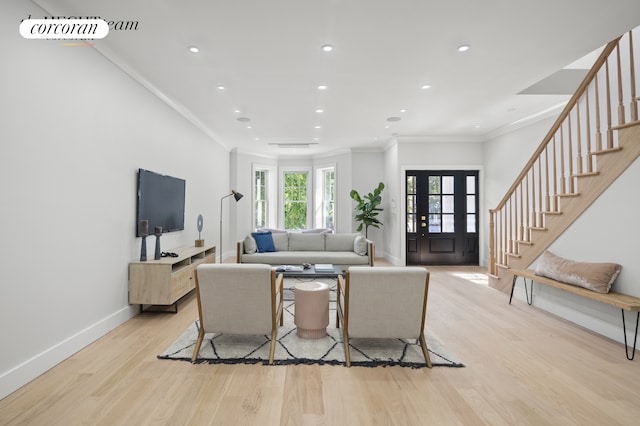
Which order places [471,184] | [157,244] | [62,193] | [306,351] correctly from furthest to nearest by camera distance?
[471,184] → [157,244] → [306,351] → [62,193]

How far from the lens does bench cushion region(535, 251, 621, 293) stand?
9.66ft

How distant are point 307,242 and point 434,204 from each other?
9.51 ft

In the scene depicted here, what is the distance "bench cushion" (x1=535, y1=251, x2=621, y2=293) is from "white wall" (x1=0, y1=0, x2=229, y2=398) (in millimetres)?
4752

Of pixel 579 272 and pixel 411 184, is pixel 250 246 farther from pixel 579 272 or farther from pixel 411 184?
pixel 579 272

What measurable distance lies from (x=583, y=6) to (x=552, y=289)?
117 inches

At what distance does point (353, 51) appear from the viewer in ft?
10.1

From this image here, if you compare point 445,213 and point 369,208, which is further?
point 369,208

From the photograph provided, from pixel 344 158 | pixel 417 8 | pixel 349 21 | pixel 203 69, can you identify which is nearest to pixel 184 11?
pixel 203 69

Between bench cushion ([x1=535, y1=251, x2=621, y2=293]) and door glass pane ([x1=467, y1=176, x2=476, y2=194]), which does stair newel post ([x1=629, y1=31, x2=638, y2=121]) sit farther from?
door glass pane ([x1=467, y1=176, x2=476, y2=194])

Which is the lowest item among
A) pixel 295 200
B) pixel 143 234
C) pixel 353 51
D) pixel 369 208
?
pixel 143 234

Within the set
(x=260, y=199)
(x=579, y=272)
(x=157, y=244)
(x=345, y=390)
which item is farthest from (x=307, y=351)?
(x=260, y=199)

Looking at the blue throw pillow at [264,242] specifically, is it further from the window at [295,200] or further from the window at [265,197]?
the window at [295,200]

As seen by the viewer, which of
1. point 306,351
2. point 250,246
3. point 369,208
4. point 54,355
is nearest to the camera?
point 54,355

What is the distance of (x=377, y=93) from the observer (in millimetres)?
4176
